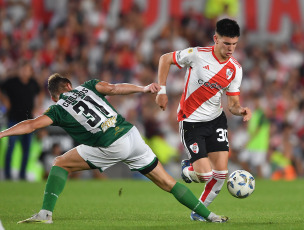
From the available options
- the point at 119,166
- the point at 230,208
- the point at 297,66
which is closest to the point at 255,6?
the point at 297,66

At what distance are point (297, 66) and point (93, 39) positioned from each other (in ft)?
20.1

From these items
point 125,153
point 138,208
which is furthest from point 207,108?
point 138,208

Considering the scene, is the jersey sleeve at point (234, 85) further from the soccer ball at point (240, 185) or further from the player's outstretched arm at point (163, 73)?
the soccer ball at point (240, 185)

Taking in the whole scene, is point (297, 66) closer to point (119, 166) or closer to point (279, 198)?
point (119, 166)

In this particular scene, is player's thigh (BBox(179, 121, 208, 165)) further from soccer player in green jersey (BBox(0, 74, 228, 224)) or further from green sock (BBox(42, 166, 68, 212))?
green sock (BBox(42, 166, 68, 212))

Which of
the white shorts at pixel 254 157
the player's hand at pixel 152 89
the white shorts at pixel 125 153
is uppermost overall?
the player's hand at pixel 152 89

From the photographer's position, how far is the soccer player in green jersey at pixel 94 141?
768cm

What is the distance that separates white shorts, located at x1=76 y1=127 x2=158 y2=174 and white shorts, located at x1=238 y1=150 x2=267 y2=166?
947 centimetres

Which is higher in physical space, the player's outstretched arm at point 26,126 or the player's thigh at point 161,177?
the player's outstretched arm at point 26,126

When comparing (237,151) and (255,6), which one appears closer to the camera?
(237,151)

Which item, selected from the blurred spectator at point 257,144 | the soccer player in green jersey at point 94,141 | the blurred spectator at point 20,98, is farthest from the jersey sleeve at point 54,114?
the blurred spectator at point 257,144

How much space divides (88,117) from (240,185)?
2.12 meters

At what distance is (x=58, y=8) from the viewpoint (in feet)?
65.2

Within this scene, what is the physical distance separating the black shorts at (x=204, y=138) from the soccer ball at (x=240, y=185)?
40 centimetres
